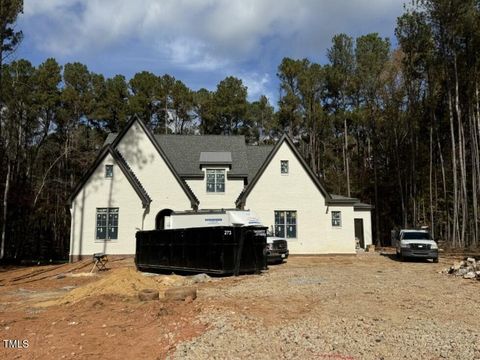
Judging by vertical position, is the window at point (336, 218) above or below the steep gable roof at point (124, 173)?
below

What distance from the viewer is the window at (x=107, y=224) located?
25.2 m

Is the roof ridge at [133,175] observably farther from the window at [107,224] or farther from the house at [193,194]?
the window at [107,224]

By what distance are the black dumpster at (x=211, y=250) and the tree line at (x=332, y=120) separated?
56.1 feet

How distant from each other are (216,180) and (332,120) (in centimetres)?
2400

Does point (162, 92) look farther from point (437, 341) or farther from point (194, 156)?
point (437, 341)

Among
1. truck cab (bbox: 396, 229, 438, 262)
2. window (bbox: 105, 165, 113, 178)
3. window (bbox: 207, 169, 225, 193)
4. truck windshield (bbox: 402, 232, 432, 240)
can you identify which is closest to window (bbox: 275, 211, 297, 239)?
window (bbox: 207, 169, 225, 193)

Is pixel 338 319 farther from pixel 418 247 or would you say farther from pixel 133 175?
pixel 133 175

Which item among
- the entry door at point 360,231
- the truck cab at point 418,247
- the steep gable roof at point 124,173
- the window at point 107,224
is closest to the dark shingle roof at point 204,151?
the steep gable roof at point 124,173

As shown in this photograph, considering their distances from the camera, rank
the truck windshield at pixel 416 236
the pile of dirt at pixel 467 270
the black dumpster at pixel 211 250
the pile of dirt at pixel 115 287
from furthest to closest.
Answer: the truck windshield at pixel 416 236 < the black dumpster at pixel 211 250 < the pile of dirt at pixel 467 270 < the pile of dirt at pixel 115 287

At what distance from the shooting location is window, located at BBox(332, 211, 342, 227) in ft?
89.9

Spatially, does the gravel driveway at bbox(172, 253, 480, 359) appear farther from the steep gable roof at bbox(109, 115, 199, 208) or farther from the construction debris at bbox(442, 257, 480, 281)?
the steep gable roof at bbox(109, 115, 199, 208)

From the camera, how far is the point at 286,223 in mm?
27141

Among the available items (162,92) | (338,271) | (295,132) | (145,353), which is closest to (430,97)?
(295,132)

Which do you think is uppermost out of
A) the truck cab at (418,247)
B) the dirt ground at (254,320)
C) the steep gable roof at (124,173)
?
the steep gable roof at (124,173)
